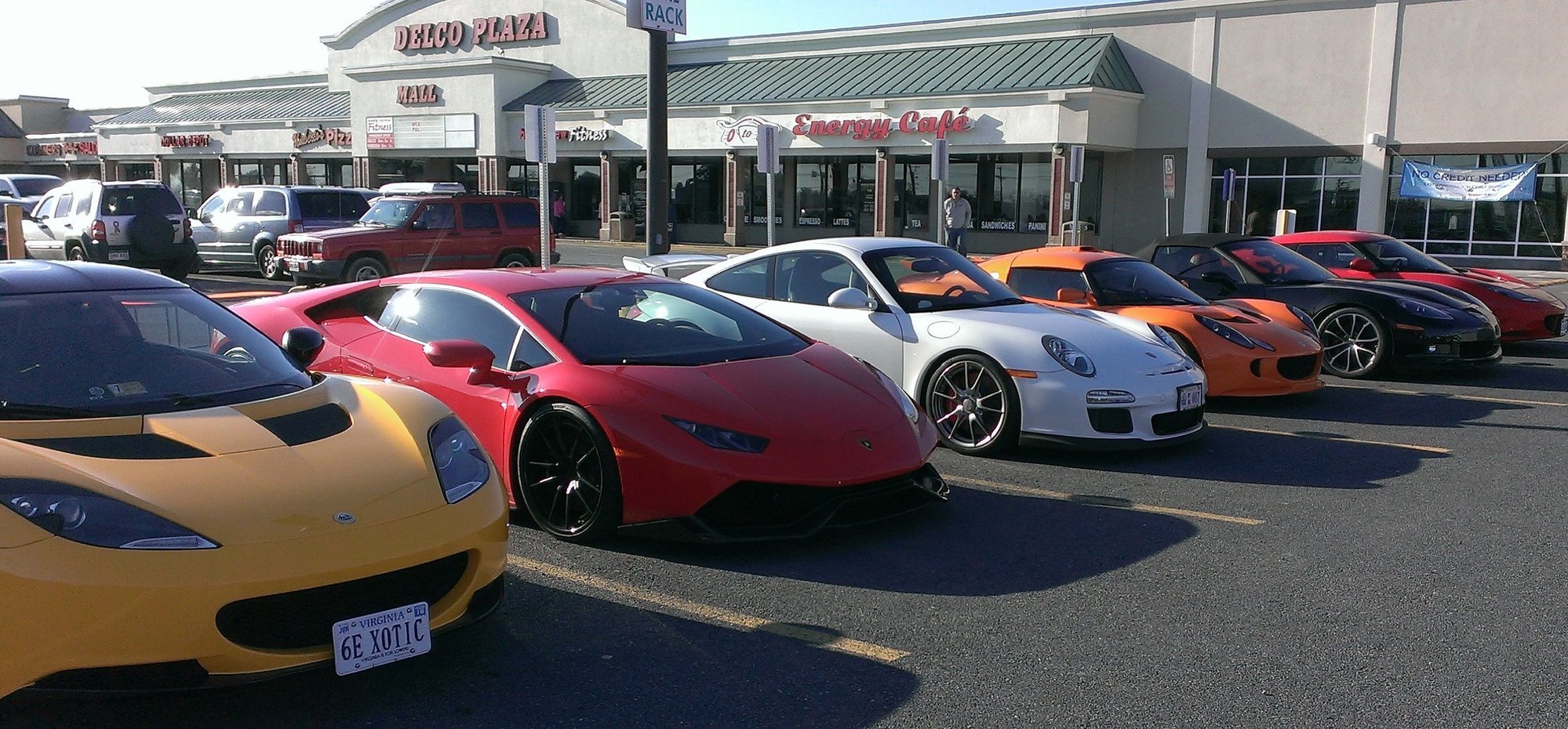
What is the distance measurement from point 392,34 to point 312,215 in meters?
28.4

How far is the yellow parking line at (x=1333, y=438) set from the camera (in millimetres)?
8094

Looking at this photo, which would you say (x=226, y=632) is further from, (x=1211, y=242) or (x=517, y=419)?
(x=1211, y=242)

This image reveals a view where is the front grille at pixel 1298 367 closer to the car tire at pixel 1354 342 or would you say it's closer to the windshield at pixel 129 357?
the car tire at pixel 1354 342

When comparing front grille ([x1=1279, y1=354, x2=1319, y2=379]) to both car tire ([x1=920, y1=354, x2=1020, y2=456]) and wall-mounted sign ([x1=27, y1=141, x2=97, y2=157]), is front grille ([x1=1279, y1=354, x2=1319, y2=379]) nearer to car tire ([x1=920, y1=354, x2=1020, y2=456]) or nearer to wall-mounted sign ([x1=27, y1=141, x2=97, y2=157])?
car tire ([x1=920, y1=354, x2=1020, y2=456])

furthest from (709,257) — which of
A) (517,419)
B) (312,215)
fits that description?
(312,215)

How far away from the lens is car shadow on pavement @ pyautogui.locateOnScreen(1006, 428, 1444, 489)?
7.18 meters

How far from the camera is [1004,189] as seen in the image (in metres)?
33.8

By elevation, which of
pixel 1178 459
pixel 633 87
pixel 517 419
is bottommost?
pixel 1178 459

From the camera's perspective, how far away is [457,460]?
4277 millimetres

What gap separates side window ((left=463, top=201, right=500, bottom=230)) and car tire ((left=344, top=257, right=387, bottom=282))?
1554 mm

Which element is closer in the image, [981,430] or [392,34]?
[981,430]

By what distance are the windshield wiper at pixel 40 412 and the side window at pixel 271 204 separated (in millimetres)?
19119

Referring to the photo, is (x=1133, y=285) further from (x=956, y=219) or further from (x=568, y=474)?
(x=956, y=219)

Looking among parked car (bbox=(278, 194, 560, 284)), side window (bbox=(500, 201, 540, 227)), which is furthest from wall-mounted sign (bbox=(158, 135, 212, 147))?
side window (bbox=(500, 201, 540, 227))
